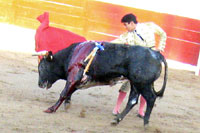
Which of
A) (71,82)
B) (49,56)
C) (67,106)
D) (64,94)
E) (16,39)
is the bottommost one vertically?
(16,39)

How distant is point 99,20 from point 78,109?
6235 mm

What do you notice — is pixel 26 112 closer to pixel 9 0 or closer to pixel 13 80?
pixel 13 80

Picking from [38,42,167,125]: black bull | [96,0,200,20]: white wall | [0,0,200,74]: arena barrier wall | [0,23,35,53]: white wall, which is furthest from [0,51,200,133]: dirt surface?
[96,0,200,20]: white wall

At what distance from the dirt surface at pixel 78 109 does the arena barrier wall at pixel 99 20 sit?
8.93 feet

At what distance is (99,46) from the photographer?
5.30 meters

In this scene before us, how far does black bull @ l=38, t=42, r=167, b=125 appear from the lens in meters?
5.06

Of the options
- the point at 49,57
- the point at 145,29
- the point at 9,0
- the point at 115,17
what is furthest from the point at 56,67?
the point at 9,0

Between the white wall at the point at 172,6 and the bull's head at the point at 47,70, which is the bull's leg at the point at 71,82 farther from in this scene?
the white wall at the point at 172,6

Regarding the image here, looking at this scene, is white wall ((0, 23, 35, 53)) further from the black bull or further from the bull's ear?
the black bull

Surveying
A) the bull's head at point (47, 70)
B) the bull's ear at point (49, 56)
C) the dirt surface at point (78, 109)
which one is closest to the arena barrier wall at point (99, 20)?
the dirt surface at point (78, 109)

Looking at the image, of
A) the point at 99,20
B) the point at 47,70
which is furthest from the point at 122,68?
the point at 99,20

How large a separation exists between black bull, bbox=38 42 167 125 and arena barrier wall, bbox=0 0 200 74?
5518 millimetres

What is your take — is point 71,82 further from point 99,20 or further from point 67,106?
point 99,20

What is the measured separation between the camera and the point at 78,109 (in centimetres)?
580
